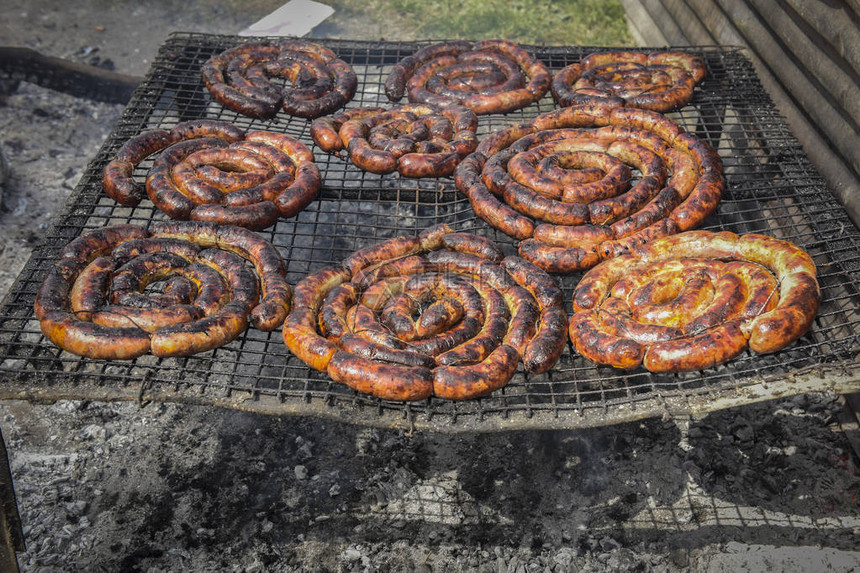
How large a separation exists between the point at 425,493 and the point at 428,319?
1.92 meters

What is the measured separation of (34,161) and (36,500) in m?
5.89

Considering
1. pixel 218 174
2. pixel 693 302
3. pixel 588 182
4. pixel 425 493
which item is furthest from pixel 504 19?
pixel 425 493

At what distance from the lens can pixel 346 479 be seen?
236 inches

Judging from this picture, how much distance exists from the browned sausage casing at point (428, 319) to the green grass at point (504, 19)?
833cm

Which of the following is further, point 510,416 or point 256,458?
point 256,458

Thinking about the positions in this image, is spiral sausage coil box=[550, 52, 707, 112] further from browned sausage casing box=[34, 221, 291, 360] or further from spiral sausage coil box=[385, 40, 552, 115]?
browned sausage casing box=[34, 221, 291, 360]

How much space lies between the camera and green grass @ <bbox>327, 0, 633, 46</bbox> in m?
12.5

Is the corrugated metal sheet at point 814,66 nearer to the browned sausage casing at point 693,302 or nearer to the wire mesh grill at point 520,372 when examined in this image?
the wire mesh grill at point 520,372

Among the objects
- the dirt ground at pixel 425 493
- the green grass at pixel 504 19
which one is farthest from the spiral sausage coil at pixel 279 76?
the green grass at pixel 504 19

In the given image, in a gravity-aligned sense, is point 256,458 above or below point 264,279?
below

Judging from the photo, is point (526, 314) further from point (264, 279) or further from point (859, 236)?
point (859, 236)

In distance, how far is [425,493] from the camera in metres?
5.89

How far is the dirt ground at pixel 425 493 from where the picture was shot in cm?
537

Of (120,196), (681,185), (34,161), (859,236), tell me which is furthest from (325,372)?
(34,161)
